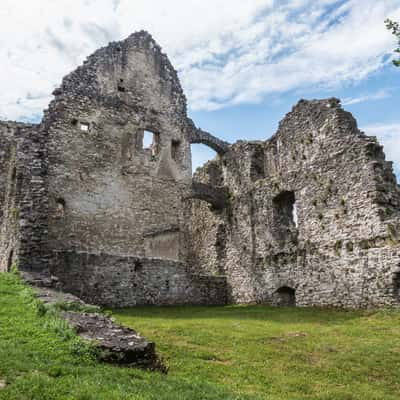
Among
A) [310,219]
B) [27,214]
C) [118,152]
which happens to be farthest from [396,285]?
[118,152]

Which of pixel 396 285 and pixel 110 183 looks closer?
pixel 396 285

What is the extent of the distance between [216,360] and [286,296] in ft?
33.5

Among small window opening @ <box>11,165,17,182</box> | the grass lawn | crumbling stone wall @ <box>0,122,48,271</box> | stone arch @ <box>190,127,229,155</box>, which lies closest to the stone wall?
stone arch @ <box>190,127,229,155</box>

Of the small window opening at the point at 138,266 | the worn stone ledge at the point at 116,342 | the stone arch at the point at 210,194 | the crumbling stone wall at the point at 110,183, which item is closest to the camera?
the worn stone ledge at the point at 116,342

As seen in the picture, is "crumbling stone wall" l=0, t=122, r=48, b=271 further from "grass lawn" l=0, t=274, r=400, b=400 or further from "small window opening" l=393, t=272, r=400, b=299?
"small window opening" l=393, t=272, r=400, b=299

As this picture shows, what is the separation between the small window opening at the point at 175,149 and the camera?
25156 millimetres

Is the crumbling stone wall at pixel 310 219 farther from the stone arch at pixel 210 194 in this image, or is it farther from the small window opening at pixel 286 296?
the stone arch at pixel 210 194

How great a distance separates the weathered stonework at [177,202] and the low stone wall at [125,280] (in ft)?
0.15

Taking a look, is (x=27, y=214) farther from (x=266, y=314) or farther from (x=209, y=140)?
(x=209, y=140)

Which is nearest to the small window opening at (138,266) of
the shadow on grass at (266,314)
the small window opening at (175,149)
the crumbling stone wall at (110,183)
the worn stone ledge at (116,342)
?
the crumbling stone wall at (110,183)

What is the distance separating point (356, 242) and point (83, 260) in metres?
9.30

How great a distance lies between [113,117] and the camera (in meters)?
23.3

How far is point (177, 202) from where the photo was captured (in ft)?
80.5

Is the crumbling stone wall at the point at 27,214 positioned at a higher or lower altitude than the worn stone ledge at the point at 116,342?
higher
